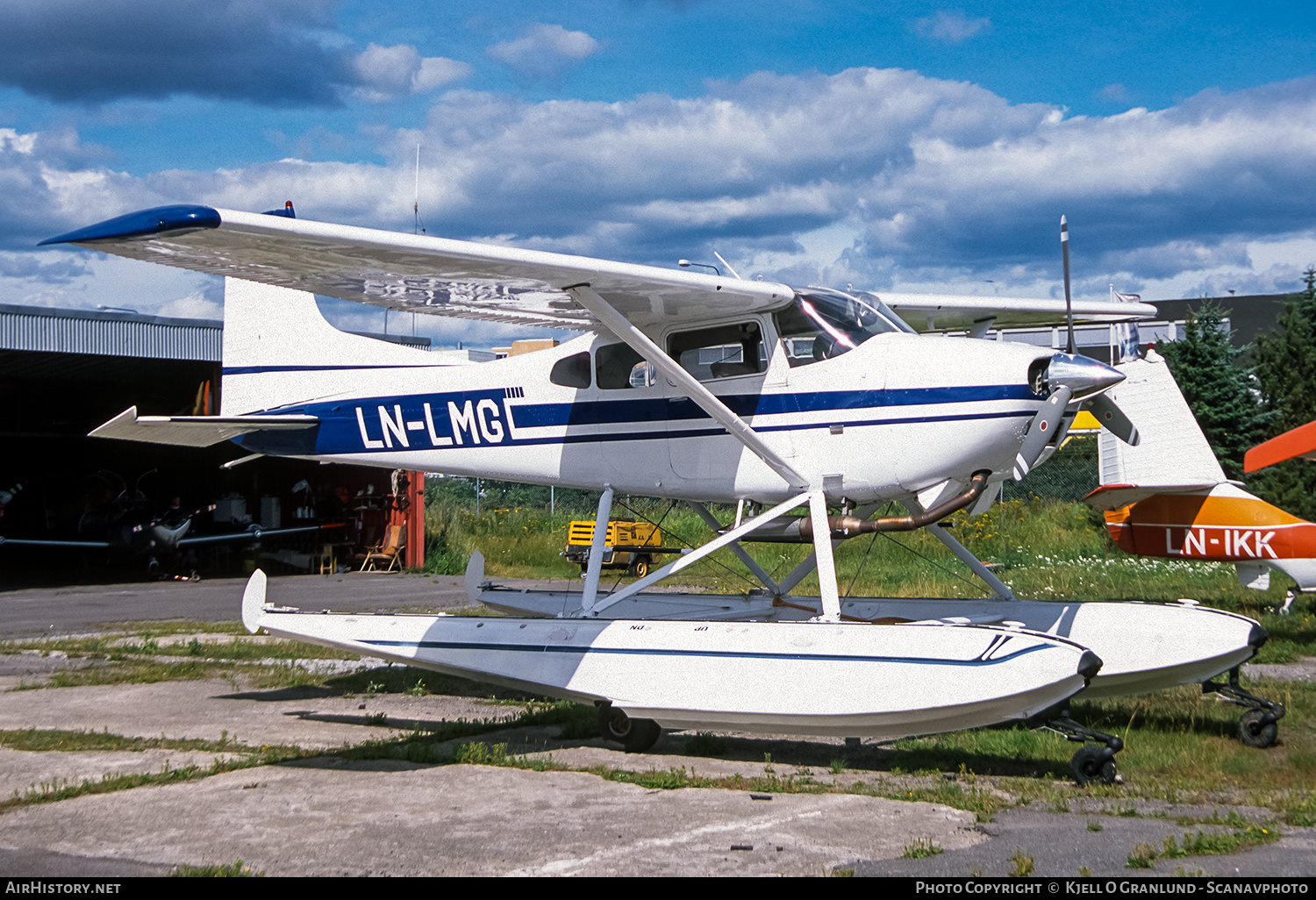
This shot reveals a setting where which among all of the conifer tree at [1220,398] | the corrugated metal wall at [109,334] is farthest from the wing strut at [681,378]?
the conifer tree at [1220,398]

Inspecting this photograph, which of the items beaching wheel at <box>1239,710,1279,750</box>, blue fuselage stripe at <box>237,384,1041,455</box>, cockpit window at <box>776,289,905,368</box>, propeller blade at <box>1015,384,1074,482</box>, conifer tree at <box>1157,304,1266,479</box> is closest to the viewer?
beaching wheel at <box>1239,710,1279,750</box>

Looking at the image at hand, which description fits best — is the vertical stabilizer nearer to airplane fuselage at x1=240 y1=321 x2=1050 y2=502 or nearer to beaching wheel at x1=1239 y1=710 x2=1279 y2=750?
airplane fuselage at x1=240 y1=321 x2=1050 y2=502

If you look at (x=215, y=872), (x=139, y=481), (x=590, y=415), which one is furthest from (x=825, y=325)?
(x=139, y=481)

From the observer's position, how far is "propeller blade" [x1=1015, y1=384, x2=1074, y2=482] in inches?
284

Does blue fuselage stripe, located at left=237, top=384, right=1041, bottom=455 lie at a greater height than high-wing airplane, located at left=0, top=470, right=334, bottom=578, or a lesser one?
greater

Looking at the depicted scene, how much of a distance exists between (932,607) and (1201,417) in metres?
16.2

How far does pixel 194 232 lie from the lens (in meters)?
5.82

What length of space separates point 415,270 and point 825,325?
3.03m

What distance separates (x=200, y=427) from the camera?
387 inches

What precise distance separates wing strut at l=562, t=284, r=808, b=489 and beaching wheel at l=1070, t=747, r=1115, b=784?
9.02 ft

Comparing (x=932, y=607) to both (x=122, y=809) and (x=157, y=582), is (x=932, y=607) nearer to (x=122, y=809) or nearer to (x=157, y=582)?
(x=122, y=809)

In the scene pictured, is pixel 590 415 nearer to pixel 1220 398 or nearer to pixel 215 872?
pixel 215 872

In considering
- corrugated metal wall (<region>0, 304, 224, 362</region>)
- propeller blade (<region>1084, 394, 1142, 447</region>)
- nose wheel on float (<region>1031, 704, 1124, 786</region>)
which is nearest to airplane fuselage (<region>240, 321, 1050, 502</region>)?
propeller blade (<region>1084, 394, 1142, 447</region>)
